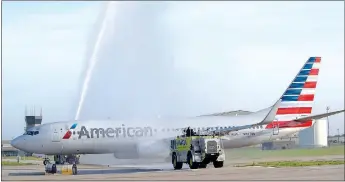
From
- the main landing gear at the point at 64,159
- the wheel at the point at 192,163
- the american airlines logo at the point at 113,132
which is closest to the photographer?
the wheel at the point at 192,163

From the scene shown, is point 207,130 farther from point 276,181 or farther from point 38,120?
point 38,120

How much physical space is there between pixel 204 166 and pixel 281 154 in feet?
84.7

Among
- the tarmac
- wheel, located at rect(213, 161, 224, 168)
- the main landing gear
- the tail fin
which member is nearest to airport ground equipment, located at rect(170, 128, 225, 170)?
wheel, located at rect(213, 161, 224, 168)

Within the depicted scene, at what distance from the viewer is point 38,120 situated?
12781cm

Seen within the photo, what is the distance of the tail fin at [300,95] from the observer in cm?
4922

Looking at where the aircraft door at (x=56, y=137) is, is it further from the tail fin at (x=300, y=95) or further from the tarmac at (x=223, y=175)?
the tail fin at (x=300, y=95)

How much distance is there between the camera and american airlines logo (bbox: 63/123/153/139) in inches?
1708

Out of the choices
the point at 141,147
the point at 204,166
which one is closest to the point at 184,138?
the point at 204,166

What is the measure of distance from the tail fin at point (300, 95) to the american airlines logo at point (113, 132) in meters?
11.9

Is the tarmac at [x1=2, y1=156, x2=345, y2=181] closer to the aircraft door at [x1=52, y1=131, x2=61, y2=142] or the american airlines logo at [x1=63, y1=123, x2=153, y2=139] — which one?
the aircraft door at [x1=52, y1=131, x2=61, y2=142]

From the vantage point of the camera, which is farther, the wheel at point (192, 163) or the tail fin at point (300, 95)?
the tail fin at point (300, 95)

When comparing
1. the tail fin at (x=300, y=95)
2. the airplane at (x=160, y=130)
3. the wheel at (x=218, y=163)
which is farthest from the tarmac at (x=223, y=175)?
the tail fin at (x=300, y=95)

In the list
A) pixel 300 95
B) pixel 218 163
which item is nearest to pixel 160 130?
pixel 218 163

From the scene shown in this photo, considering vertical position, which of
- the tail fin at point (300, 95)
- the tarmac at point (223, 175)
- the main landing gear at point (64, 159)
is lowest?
the tarmac at point (223, 175)
